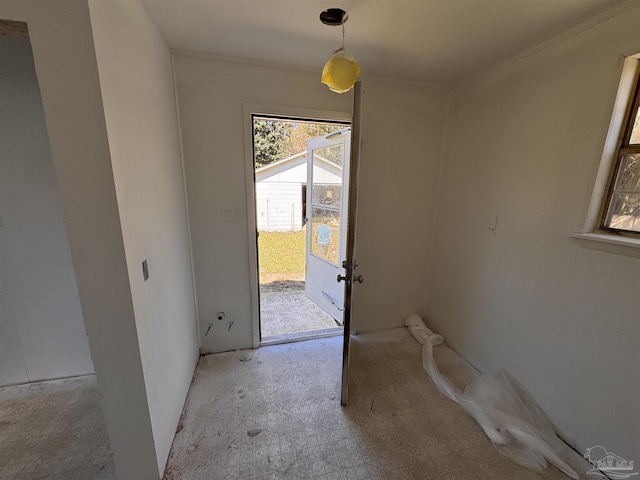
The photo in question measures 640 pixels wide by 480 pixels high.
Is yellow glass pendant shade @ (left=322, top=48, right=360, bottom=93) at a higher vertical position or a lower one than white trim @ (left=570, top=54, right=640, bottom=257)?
higher

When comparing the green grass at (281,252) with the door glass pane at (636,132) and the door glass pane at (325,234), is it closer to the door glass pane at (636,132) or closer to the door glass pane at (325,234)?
the door glass pane at (325,234)

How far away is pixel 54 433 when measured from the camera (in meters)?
1.43

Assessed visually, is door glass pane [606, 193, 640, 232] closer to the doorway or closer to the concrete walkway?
the doorway

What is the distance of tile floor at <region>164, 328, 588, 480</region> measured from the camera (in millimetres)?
1298

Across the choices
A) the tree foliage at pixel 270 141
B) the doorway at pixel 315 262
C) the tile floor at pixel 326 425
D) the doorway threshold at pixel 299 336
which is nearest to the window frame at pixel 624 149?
the tile floor at pixel 326 425

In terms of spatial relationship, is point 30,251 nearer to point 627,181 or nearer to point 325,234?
point 325,234

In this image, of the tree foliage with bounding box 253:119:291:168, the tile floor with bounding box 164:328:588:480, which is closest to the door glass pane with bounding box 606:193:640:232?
the tile floor with bounding box 164:328:588:480

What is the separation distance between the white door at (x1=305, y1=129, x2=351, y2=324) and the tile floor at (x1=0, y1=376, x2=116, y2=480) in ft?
6.54

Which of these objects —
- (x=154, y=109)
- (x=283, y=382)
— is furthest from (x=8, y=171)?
(x=283, y=382)

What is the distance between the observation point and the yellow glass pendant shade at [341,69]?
47.7 inches

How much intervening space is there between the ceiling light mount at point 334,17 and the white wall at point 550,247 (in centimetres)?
122

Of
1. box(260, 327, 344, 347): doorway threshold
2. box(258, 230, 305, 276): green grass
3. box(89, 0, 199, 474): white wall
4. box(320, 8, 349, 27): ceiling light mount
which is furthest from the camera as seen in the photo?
box(258, 230, 305, 276): green grass

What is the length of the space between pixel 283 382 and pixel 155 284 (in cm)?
117

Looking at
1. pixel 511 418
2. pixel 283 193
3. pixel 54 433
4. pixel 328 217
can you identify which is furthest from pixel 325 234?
pixel 283 193
